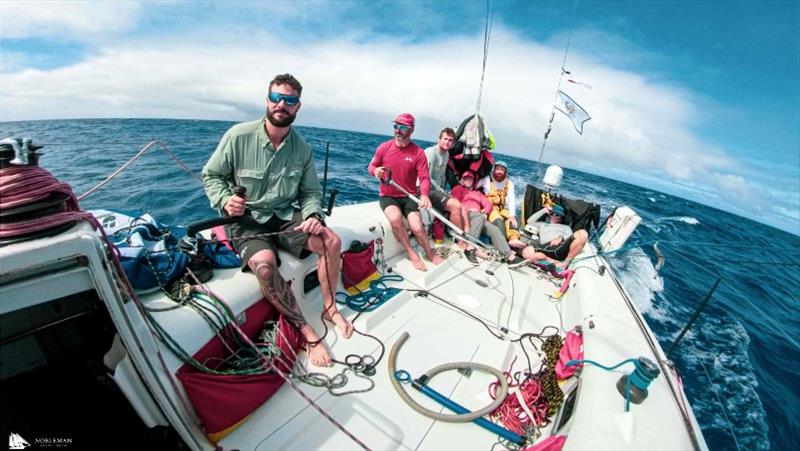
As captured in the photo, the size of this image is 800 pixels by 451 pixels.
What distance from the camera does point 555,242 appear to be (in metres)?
4.80

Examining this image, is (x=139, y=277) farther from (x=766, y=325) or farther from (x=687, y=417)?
(x=766, y=325)

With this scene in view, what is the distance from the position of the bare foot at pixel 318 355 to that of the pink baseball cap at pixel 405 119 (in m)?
2.73

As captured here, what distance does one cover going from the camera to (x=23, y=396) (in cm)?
108

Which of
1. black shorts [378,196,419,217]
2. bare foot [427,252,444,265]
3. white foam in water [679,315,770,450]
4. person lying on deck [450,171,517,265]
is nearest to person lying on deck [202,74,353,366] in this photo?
black shorts [378,196,419,217]

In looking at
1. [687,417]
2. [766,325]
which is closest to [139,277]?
[687,417]

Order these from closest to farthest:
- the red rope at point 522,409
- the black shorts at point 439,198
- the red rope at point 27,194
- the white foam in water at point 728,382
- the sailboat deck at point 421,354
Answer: the red rope at point 27,194
the sailboat deck at point 421,354
the red rope at point 522,409
the white foam in water at point 728,382
the black shorts at point 439,198

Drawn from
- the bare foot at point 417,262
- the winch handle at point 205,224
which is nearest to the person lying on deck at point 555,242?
the bare foot at point 417,262

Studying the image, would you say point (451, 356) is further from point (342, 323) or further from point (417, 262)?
point (417, 262)

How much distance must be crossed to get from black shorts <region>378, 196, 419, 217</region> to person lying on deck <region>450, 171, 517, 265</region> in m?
0.86

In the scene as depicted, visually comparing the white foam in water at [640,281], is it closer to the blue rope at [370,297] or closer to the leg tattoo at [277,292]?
the blue rope at [370,297]

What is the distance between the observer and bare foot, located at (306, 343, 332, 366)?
93.9 inches

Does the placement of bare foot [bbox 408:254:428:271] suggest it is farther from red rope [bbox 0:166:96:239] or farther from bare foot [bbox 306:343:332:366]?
red rope [bbox 0:166:96:239]

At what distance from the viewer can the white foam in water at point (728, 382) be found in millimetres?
3637

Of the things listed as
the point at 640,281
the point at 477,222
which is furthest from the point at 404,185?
the point at 640,281
